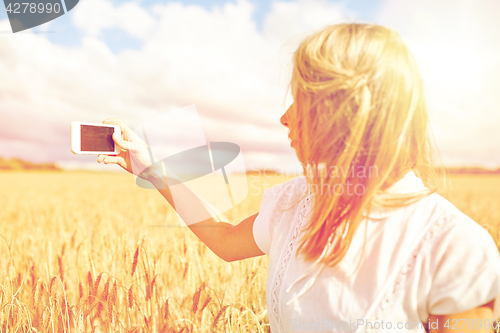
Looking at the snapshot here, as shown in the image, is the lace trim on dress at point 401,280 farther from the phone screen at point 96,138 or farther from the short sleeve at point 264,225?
the phone screen at point 96,138

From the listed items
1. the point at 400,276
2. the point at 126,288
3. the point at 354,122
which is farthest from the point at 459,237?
the point at 126,288

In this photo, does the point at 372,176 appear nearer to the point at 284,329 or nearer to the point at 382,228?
the point at 382,228

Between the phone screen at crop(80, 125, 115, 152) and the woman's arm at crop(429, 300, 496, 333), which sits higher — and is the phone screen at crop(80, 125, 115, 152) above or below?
above

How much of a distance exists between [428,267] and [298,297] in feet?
0.99

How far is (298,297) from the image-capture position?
30.7 inches

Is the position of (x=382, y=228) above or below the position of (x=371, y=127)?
below

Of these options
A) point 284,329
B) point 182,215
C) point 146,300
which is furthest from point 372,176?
point 146,300

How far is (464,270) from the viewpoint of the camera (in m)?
0.62

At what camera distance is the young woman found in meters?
0.64

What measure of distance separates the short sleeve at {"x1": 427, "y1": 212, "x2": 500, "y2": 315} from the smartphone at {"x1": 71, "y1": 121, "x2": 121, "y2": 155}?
1.10 metres

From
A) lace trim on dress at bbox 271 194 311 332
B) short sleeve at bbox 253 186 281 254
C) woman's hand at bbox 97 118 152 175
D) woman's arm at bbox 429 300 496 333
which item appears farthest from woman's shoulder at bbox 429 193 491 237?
woman's hand at bbox 97 118 152 175

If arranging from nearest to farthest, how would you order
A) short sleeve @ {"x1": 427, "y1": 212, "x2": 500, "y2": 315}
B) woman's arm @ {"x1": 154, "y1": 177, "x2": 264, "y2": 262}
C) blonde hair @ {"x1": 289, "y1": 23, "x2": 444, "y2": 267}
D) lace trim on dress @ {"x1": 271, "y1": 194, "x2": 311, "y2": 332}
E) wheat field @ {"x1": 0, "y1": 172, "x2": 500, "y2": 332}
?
1. short sleeve @ {"x1": 427, "y1": 212, "x2": 500, "y2": 315}
2. blonde hair @ {"x1": 289, "y1": 23, "x2": 444, "y2": 267}
3. lace trim on dress @ {"x1": 271, "y1": 194, "x2": 311, "y2": 332}
4. woman's arm @ {"x1": 154, "y1": 177, "x2": 264, "y2": 262}
5. wheat field @ {"x1": 0, "y1": 172, "x2": 500, "y2": 332}

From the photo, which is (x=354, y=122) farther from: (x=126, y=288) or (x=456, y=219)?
(x=126, y=288)

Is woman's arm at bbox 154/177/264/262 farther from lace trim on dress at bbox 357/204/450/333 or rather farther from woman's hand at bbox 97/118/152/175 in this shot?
lace trim on dress at bbox 357/204/450/333
